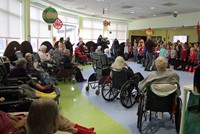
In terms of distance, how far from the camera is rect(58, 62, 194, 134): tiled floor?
3.30 metres

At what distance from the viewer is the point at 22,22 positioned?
8.50 meters

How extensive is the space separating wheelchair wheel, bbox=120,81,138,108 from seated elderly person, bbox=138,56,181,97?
99 cm

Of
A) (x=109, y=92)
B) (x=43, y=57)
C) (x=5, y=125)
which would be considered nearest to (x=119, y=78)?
(x=109, y=92)

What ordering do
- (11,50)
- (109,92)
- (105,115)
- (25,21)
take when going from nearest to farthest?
(105,115) → (109,92) → (11,50) → (25,21)

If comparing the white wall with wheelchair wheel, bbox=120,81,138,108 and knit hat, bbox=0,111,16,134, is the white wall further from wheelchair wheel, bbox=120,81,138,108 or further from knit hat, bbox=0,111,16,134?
knit hat, bbox=0,111,16,134

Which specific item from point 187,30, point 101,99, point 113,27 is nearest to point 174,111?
point 101,99

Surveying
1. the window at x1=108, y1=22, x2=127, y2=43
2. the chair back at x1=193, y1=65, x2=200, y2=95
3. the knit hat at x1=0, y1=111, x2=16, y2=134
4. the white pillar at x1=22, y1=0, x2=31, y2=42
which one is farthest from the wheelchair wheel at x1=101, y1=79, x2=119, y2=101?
the window at x1=108, y1=22, x2=127, y2=43

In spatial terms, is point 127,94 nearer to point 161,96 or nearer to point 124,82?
point 124,82

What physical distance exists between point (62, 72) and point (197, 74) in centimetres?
458

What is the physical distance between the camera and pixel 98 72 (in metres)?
5.41

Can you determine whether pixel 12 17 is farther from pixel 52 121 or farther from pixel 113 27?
pixel 113 27

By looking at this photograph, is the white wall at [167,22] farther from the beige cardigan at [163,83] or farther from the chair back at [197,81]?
the chair back at [197,81]

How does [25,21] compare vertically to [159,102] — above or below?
above

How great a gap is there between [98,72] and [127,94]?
127 centimetres
